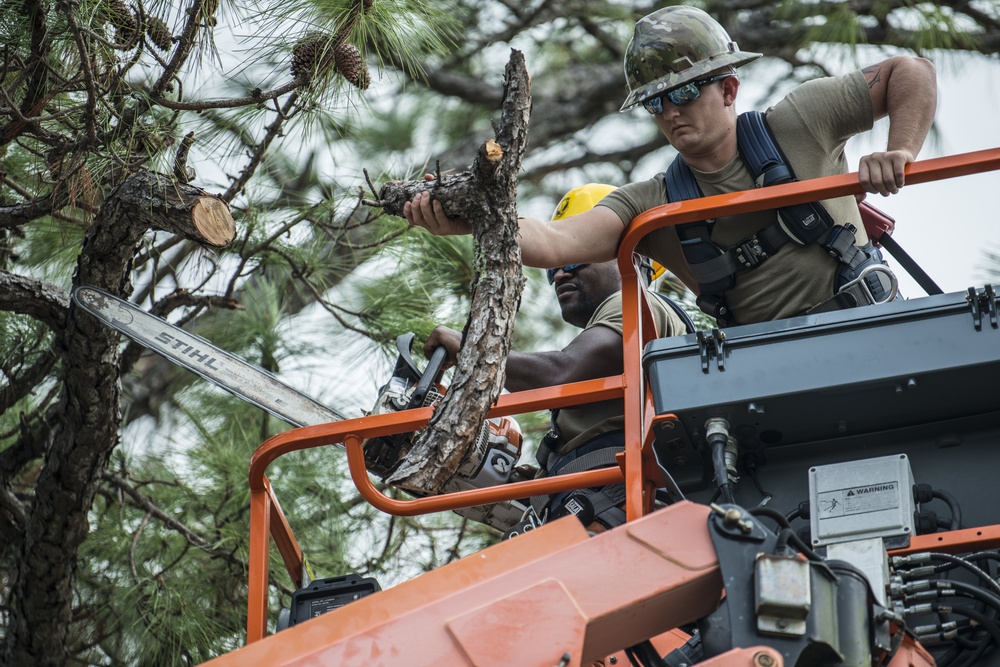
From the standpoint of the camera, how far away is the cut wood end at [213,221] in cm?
311

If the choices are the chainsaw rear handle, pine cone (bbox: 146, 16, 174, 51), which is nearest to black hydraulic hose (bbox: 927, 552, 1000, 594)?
the chainsaw rear handle

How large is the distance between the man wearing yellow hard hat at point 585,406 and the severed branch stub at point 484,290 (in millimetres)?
636

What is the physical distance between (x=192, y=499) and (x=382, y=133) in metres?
4.36

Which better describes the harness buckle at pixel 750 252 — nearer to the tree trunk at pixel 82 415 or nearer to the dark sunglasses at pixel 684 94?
the dark sunglasses at pixel 684 94

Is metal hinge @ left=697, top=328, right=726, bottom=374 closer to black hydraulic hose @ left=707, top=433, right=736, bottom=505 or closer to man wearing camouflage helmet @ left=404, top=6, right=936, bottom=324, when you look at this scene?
black hydraulic hose @ left=707, top=433, right=736, bottom=505

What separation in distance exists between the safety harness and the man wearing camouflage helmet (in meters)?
0.01

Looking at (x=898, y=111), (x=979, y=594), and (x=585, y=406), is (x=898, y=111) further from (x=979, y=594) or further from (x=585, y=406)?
(x=979, y=594)

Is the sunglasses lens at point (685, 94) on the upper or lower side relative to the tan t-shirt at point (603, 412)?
upper

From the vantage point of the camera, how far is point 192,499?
487 centimetres

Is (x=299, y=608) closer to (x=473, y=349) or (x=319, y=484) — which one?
(x=473, y=349)

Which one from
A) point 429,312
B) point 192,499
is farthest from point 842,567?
point 192,499

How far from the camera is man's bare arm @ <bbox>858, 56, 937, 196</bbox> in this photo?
280 centimetres

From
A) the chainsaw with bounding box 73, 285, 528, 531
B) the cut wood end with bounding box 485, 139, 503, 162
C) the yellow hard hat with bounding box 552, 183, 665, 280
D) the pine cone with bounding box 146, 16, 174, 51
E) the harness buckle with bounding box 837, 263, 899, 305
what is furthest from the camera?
the yellow hard hat with bounding box 552, 183, 665, 280

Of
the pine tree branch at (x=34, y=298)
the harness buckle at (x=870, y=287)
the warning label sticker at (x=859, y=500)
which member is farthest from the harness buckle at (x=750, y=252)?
the pine tree branch at (x=34, y=298)
